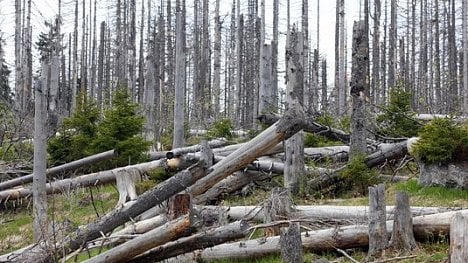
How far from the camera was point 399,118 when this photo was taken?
13094mm

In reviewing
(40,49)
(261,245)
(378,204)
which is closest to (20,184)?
(261,245)

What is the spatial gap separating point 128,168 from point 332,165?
13.5 feet

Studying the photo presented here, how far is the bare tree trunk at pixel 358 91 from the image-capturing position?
10180mm

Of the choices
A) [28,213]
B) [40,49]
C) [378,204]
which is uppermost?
[40,49]

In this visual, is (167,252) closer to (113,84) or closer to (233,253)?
(233,253)

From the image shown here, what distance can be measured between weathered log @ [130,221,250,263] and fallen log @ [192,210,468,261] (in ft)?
2.51

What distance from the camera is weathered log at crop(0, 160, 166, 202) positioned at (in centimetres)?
1120

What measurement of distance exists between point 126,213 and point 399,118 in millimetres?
8284

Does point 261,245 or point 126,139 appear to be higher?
point 126,139

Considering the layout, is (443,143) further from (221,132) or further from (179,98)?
(179,98)

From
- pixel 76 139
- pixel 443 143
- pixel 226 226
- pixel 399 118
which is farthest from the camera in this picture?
pixel 76 139

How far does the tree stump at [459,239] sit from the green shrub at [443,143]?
436 centimetres

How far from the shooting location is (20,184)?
38.6ft

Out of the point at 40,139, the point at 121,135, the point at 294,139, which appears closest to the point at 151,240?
the point at 40,139
